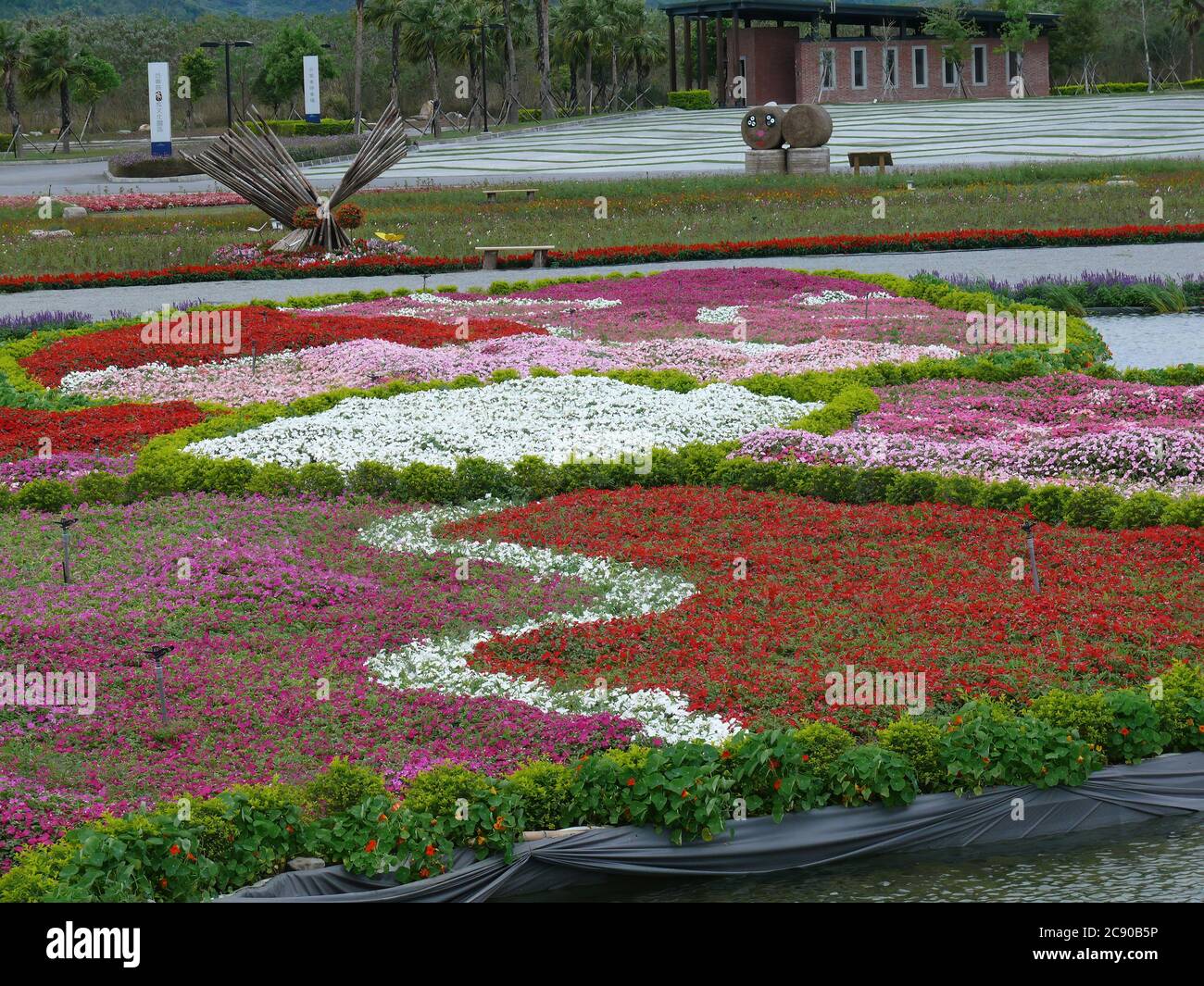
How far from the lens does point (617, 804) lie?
25.4ft

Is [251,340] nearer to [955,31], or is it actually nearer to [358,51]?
[358,51]

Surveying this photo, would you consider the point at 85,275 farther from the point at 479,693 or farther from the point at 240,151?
the point at 479,693

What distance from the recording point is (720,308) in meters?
21.7

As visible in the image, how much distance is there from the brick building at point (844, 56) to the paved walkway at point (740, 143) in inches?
127

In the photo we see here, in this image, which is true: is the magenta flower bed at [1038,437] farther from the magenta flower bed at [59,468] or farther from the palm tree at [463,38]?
the palm tree at [463,38]

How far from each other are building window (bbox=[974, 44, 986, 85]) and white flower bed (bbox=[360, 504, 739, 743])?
228ft

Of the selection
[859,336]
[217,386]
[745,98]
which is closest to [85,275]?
[217,386]

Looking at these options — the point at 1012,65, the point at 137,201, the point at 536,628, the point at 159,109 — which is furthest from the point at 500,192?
the point at 1012,65

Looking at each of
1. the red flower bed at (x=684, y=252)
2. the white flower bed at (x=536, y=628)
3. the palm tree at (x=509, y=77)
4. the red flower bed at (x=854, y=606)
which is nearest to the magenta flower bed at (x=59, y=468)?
the white flower bed at (x=536, y=628)

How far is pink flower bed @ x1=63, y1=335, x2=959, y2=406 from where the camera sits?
57.3ft

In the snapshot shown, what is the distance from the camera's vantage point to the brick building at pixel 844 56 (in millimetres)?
72438

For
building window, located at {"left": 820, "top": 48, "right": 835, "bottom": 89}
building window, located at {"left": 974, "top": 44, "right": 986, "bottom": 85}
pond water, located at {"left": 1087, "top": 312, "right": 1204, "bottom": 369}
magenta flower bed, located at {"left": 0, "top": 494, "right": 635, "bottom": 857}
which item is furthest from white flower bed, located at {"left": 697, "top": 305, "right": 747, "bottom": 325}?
building window, located at {"left": 974, "top": 44, "right": 986, "bottom": 85}

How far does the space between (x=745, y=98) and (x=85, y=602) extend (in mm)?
64887

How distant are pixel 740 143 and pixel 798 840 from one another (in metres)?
50.9
